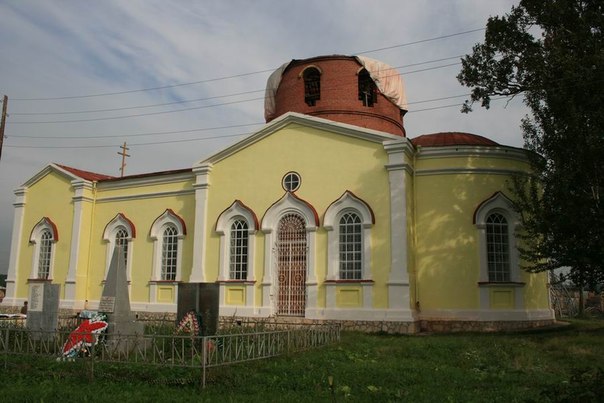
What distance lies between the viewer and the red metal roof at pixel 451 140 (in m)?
17.1

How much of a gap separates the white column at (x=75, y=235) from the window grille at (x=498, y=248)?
1517 centimetres

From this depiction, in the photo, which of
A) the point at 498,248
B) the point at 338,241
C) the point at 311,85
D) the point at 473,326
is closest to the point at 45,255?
the point at 311,85

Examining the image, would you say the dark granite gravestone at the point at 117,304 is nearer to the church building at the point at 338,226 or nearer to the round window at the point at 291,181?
the church building at the point at 338,226

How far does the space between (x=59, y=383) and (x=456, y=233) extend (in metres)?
11.6

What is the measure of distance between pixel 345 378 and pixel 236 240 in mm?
10331

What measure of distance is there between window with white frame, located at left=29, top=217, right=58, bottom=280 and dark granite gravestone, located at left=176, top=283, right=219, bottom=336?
1249 centimetres

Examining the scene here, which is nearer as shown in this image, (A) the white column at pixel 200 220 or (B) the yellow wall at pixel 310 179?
(B) the yellow wall at pixel 310 179

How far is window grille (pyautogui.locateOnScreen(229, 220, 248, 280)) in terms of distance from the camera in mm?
17922

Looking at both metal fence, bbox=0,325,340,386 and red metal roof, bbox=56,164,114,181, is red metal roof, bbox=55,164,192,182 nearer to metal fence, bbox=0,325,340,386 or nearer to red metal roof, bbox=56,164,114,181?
red metal roof, bbox=56,164,114,181

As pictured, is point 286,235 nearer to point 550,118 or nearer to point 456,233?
point 456,233

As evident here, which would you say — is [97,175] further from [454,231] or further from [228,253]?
[454,231]

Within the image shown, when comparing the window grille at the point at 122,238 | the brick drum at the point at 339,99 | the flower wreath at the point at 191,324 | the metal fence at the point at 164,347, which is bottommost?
the metal fence at the point at 164,347

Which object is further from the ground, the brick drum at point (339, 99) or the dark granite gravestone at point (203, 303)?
the brick drum at point (339, 99)

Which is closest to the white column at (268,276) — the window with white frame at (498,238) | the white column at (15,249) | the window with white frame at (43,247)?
the window with white frame at (498,238)
